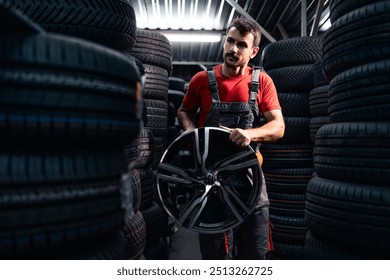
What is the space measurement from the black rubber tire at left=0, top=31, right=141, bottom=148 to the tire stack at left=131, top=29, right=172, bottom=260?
5.24 feet

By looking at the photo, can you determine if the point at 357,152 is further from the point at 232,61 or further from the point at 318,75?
the point at 318,75

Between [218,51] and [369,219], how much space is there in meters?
10.0

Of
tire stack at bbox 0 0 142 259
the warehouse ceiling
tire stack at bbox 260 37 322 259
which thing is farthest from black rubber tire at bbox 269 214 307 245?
the warehouse ceiling

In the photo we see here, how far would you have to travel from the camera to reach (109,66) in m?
1.16

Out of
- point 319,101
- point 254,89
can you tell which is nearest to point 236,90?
point 254,89

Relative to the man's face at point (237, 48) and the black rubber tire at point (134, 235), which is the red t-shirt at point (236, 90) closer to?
the man's face at point (237, 48)

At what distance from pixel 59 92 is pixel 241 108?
1.49m

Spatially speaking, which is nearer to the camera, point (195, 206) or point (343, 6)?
point (343, 6)

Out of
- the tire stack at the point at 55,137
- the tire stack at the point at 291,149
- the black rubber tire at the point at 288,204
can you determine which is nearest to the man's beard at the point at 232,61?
the tire stack at the point at 55,137

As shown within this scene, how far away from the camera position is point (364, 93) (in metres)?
1.76

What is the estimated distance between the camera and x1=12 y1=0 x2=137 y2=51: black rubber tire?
1.52m

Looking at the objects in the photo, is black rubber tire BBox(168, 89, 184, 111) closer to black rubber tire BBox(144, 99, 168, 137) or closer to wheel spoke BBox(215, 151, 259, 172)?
black rubber tire BBox(144, 99, 168, 137)

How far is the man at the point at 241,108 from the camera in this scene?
236 centimetres
